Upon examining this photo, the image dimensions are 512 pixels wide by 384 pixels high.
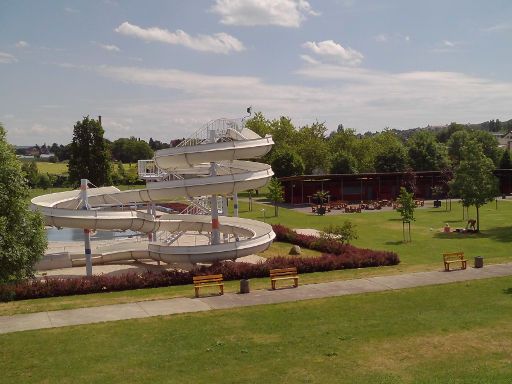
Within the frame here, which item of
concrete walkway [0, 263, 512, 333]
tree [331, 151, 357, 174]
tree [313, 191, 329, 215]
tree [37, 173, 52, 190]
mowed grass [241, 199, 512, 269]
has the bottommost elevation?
mowed grass [241, 199, 512, 269]

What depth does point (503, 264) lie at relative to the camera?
31.2m

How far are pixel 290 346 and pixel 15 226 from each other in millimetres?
16210

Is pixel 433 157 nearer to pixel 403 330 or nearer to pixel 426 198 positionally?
pixel 426 198

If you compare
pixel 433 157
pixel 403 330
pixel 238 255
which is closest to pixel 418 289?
pixel 403 330

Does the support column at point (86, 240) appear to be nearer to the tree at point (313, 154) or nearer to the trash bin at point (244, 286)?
the trash bin at point (244, 286)

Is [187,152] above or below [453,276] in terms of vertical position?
above

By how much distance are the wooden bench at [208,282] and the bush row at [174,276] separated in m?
3.38

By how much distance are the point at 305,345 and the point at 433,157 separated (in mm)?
90678

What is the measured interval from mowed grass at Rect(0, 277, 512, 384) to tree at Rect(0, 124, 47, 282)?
8237 millimetres

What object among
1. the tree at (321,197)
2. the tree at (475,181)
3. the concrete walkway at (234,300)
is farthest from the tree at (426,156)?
the concrete walkway at (234,300)

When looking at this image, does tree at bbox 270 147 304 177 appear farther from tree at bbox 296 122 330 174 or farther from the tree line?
tree at bbox 296 122 330 174

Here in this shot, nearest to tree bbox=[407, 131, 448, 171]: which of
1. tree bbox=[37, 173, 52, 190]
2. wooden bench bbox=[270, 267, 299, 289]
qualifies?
wooden bench bbox=[270, 267, 299, 289]

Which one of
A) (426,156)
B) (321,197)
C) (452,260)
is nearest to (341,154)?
(426,156)

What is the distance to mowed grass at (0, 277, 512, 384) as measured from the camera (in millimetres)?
15555
